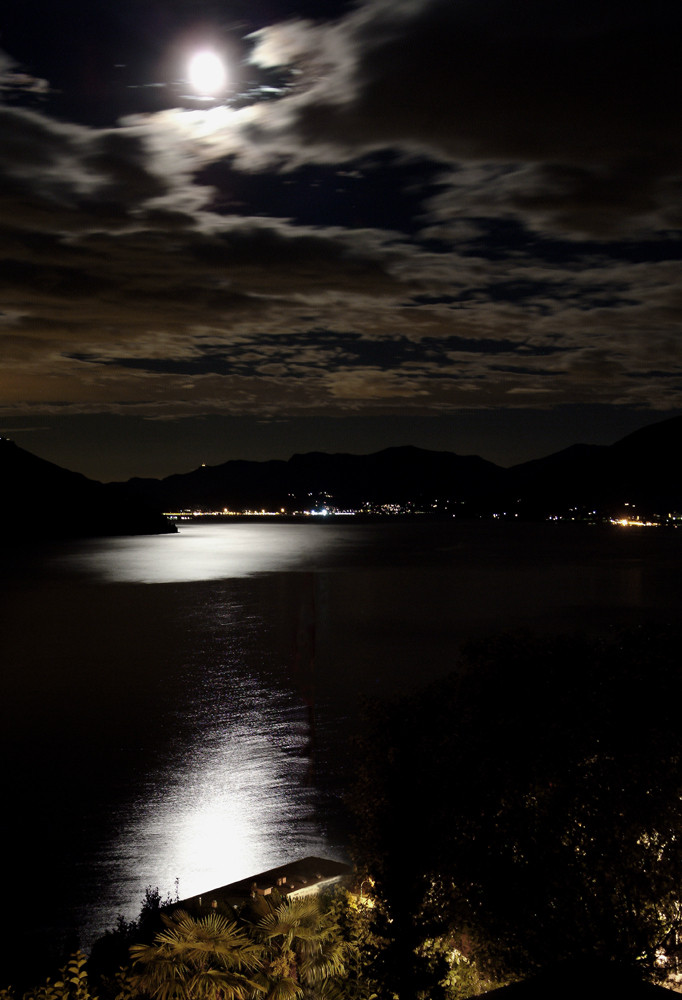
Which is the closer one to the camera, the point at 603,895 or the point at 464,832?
the point at 603,895

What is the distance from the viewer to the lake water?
1739 centimetres

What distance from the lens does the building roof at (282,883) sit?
1110 centimetres

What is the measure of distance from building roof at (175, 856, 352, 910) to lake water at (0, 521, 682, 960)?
10.0 feet

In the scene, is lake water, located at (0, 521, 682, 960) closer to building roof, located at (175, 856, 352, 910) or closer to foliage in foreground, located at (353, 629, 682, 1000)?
foliage in foreground, located at (353, 629, 682, 1000)

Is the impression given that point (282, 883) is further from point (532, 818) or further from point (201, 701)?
point (201, 701)

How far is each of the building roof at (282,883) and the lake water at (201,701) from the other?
3050mm


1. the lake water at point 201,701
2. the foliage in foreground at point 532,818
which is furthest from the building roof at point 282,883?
the lake water at point 201,701

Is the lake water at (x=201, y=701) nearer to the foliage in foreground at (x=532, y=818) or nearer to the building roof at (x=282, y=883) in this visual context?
the foliage in foreground at (x=532, y=818)

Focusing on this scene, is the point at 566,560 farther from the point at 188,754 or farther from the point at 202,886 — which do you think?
the point at 202,886

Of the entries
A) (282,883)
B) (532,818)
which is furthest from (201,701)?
(532,818)

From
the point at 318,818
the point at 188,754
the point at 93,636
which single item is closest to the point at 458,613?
the point at 93,636

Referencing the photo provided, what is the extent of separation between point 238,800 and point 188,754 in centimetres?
477

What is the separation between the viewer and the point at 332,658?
4244 centimetres

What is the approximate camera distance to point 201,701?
3272 cm
